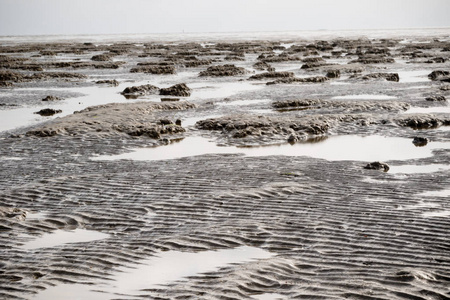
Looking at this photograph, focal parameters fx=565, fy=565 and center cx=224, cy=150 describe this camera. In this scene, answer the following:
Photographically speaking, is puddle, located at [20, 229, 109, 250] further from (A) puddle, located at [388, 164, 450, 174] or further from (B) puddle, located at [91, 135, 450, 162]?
(A) puddle, located at [388, 164, 450, 174]

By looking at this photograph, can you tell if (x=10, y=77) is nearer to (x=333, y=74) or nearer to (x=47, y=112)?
(x=47, y=112)

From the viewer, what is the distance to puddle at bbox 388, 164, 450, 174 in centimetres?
1103

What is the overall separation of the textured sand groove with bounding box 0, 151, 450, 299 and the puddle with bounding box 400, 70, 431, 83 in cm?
1840

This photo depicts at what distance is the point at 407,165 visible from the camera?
11570mm

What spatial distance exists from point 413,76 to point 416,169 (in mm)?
20794

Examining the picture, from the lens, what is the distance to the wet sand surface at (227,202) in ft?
20.8

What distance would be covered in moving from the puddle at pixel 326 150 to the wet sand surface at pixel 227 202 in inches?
1.9

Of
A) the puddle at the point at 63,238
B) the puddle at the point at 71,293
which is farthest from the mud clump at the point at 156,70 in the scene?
the puddle at the point at 71,293

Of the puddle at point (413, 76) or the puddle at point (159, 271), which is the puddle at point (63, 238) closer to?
the puddle at point (159, 271)

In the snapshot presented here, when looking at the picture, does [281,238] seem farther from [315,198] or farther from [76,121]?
[76,121]

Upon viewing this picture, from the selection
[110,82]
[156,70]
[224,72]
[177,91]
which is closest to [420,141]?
[177,91]

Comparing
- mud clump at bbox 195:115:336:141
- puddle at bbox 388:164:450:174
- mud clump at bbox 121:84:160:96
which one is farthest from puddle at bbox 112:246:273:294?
mud clump at bbox 121:84:160:96

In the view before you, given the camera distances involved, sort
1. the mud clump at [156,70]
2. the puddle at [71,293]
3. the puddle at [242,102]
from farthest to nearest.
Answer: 1. the mud clump at [156,70]
2. the puddle at [242,102]
3. the puddle at [71,293]

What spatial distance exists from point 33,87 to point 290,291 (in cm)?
2561
